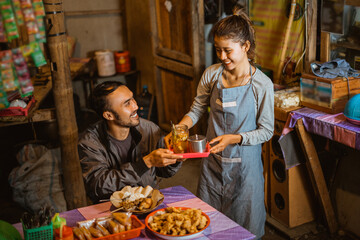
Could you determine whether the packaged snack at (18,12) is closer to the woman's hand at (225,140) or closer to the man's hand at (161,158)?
the man's hand at (161,158)

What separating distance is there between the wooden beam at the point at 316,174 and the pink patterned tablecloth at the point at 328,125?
0.06 m

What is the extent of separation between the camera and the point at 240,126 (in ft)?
10.1

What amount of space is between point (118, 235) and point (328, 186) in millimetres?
2663

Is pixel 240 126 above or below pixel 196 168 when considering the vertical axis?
above

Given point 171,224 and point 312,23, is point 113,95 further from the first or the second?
point 312,23

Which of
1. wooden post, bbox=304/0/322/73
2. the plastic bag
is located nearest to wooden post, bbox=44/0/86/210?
the plastic bag

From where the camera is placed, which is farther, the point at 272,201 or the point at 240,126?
the point at 272,201

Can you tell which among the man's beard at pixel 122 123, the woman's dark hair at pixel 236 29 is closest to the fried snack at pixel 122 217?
the man's beard at pixel 122 123

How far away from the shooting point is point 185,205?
8.32 feet

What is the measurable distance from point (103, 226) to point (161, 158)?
1.86ft

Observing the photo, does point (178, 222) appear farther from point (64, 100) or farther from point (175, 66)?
point (175, 66)

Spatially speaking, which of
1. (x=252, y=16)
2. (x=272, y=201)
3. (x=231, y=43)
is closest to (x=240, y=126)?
(x=231, y=43)

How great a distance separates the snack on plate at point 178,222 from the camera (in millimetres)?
2146

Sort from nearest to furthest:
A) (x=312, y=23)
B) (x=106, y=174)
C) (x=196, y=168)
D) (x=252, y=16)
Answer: (x=106, y=174) < (x=312, y=23) < (x=252, y=16) < (x=196, y=168)
